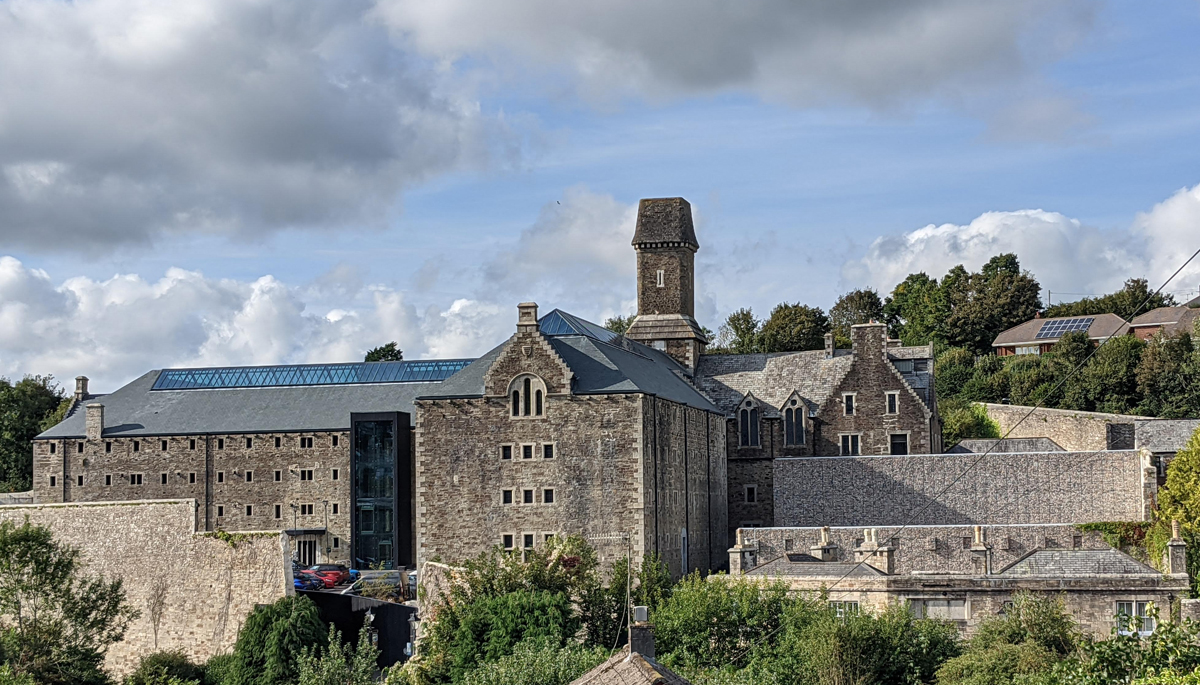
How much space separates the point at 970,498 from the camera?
2183 inches

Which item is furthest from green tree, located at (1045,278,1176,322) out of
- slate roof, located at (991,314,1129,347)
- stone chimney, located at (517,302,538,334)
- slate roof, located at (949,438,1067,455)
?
stone chimney, located at (517,302,538,334)

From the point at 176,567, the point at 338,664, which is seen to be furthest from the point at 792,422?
the point at 176,567

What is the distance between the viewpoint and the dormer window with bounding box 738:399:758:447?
61.6 metres

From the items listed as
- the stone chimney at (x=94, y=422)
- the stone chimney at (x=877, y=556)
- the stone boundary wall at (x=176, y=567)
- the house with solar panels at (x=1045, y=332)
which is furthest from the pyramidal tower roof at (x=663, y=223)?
the house with solar panels at (x=1045, y=332)

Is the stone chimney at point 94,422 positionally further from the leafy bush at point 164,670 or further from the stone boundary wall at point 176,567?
the leafy bush at point 164,670

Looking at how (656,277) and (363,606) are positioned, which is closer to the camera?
(363,606)

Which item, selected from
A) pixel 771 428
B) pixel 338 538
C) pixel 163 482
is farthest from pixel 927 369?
pixel 163 482

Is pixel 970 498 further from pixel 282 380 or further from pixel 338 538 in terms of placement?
pixel 282 380

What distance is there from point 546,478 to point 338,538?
18679 mm

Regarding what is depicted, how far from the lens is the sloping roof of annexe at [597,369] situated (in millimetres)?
51719

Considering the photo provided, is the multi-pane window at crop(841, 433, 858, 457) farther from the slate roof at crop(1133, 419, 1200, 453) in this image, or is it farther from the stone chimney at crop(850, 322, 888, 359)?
the slate roof at crop(1133, 419, 1200, 453)

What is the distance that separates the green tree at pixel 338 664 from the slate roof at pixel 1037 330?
57.7 meters

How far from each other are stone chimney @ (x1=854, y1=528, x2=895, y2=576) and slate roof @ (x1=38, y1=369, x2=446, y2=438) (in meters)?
25.2

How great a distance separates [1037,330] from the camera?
93750mm
